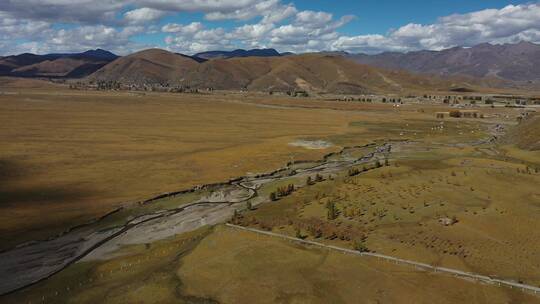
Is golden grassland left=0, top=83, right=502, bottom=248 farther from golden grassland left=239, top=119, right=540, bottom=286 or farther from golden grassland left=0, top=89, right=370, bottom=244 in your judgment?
golden grassland left=239, top=119, right=540, bottom=286

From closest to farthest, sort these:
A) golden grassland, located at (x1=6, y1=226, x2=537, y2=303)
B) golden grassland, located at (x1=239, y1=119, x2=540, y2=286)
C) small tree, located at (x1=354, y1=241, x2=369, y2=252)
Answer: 1. golden grassland, located at (x1=6, y1=226, x2=537, y2=303)
2. golden grassland, located at (x1=239, y1=119, x2=540, y2=286)
3. small tree, located at (x1=354, y1=241, x2=369, y2=252)

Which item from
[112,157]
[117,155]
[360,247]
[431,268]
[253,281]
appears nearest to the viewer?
[253,281]

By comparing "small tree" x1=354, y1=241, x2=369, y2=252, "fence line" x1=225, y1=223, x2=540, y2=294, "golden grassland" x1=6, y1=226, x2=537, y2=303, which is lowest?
"golden grassland" x1=6, y1=226, x2=537, y2=303

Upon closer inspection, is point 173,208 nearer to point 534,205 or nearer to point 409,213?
point 409,213

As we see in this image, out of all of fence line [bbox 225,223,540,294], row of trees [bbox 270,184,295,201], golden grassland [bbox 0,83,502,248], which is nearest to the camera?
fence line [bbox 225,223,540,294]

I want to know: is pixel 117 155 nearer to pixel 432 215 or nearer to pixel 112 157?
pixel 112 157

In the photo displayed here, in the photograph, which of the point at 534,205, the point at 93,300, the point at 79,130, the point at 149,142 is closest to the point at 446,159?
the point at 534,205

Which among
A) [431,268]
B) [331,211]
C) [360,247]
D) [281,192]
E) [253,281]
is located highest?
[331,211]

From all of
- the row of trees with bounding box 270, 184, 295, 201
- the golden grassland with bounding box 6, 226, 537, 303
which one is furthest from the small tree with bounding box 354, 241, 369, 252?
the row of trees with bounding box 270, 184, 295, 201

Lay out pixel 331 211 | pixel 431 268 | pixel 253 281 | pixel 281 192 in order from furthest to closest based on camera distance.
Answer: pixel 281 192 < pixel 331 211 < pixel 431 268 < pixel 253 281

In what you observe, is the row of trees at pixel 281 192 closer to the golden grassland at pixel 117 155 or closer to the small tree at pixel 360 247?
the golden grassland at pixel 117 155

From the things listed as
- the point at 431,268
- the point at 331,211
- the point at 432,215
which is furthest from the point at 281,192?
the point at 431,268
